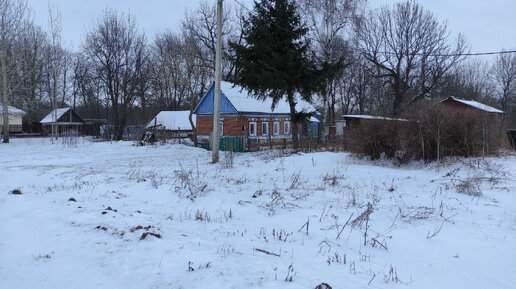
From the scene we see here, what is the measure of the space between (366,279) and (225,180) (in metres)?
6.67

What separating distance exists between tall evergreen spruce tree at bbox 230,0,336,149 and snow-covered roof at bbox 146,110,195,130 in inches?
882

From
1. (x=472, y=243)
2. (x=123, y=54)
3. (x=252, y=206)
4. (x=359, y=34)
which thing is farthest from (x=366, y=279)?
(x=123, y=54)

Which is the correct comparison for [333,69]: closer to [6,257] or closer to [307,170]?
[307,170]

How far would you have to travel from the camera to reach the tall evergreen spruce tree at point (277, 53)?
1784cm

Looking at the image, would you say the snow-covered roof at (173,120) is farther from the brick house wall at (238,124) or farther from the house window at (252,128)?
the house window at (252,128)

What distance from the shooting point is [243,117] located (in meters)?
27.1

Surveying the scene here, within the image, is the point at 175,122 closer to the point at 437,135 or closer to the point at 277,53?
the point at 277,53

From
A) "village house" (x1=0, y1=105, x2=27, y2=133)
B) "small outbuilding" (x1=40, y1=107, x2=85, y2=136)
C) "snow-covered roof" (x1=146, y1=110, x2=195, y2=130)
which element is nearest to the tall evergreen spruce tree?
"snow-covered roof" (x1=146, y1=110, x2=195, y2=130)

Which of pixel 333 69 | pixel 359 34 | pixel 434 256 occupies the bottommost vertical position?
pixel 434 256

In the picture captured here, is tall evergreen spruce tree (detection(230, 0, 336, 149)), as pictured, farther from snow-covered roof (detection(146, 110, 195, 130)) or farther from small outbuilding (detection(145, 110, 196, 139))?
snow-covered roof (detection(146, 110, 195, 130))

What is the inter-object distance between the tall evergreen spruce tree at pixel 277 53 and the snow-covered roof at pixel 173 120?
22.4m

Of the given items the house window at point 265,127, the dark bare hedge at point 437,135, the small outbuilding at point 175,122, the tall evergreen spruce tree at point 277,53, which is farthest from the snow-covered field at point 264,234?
the small outbuilding at point 175,122

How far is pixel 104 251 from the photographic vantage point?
3918 mm

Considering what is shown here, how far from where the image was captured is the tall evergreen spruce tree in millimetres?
17844
